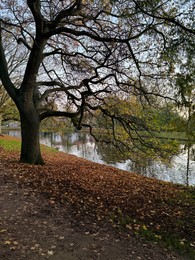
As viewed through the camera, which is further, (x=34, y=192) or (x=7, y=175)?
(x=7, y=175)

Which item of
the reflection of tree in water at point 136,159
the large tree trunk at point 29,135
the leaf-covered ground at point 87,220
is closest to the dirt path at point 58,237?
the leaf-covered ground at point 87,220

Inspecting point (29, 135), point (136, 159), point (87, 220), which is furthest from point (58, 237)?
point (136, 159)

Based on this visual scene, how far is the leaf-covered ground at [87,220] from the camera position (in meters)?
4.05

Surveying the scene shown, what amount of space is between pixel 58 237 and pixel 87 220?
0.95 m

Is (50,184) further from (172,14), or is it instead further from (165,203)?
(172,14)

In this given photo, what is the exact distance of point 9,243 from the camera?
3.91 metres

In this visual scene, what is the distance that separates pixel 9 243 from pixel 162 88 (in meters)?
6.93

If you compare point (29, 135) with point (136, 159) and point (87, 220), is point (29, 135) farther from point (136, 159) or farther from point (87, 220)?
point (87, 220)

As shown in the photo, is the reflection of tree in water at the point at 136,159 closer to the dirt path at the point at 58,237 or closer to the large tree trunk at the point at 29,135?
the large tree trunk at the point at 29,135

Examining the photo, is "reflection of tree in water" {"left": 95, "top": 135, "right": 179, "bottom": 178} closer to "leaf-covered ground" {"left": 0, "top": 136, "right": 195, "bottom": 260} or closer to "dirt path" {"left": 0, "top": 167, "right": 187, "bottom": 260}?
"leaf-covered ground" {"left": 0, "top": 136, "right": 195, "bottom": 260}

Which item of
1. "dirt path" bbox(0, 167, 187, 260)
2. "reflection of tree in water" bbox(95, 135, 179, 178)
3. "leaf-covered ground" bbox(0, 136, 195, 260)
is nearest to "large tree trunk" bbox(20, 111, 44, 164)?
"leaf-covered ground" bbox(0, 136, 195, 260)

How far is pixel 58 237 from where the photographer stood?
4.36 m

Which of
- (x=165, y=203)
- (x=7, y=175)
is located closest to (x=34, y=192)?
(x=7, y=175)

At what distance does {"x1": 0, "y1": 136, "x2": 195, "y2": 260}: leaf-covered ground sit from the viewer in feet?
13.3
